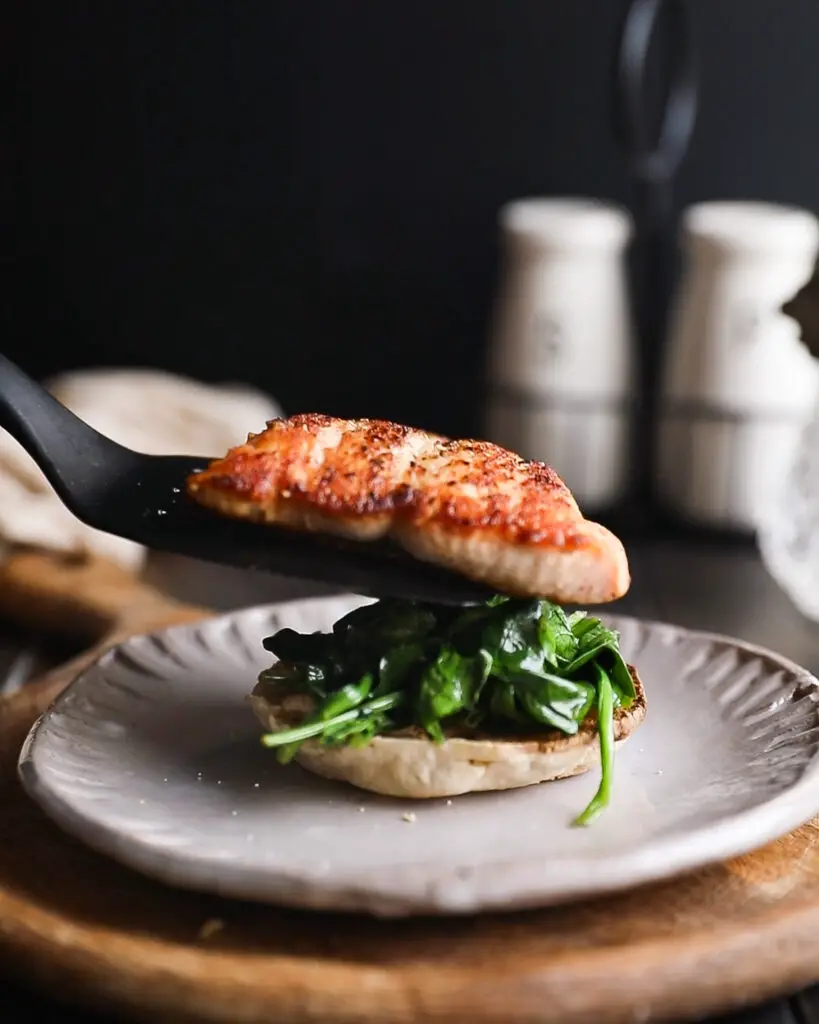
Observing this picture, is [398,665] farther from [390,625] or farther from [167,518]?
[167,518]

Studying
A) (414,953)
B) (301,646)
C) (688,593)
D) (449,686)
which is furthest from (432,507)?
(688,593)

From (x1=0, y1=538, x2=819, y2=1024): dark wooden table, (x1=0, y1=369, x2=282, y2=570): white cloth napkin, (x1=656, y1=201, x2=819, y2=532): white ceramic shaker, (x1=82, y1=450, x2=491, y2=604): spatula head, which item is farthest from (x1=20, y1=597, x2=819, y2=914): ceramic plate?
(x1=656, y1=201, x2=819, y2=532): white ceramic shaker

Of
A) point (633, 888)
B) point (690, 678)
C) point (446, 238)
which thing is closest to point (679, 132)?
point (446, 238)

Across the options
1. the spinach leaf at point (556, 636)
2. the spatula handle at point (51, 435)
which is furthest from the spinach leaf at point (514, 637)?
the spatula handle at point (51, 435)

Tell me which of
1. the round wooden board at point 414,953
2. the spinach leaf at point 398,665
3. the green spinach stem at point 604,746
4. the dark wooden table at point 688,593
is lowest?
the dark wooden table at point 688,593

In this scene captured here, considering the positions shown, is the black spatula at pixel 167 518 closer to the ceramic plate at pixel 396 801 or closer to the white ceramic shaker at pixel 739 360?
the ceramic plate at pixel 396 801
